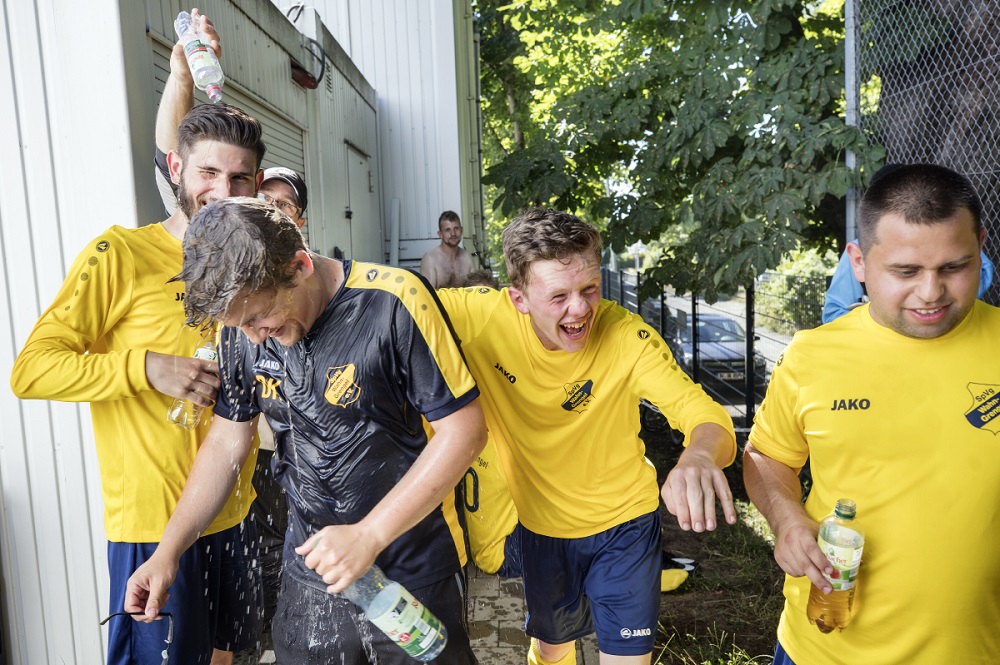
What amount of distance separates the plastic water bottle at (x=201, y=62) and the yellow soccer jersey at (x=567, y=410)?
1.23m

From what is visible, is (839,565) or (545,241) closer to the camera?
(839,565)

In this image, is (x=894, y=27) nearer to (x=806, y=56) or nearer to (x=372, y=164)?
(x=806, y=56)

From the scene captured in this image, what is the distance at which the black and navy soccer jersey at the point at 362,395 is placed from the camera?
212cm

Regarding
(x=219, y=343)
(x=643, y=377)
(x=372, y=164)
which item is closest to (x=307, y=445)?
(x=219, y=343)

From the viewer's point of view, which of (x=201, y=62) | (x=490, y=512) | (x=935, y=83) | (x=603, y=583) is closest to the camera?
(x=201, y=62)

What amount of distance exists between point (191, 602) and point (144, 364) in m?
0.85

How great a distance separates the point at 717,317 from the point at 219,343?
9.56 meters

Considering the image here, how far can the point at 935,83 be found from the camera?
19.4ft

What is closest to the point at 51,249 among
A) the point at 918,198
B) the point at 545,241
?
the point at 545,241

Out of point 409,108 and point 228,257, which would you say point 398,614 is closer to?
point 228,257

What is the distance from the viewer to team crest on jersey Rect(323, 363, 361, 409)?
2.13 m

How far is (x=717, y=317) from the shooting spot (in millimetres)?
11086

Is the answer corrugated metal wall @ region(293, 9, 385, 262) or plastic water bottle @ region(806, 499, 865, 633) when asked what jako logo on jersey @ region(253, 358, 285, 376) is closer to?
plastic water bottle @ region(806, 499, 865, 633)

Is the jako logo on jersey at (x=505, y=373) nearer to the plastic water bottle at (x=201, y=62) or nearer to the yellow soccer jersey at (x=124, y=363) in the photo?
the yellow soccer jersey at (x=124, y=363)
